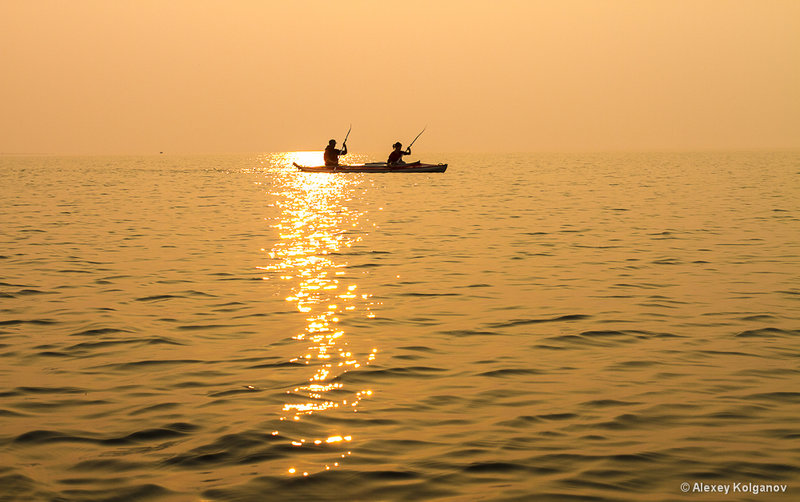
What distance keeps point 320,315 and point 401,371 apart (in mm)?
3143

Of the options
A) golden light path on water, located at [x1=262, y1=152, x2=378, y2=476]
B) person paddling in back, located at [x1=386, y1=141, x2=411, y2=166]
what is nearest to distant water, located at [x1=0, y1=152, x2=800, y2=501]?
golden light path on water, located at [x1=262, y1=152, x2=378, y2=476]

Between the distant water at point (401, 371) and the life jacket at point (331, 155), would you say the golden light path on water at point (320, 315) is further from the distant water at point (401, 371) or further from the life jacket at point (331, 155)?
the life jacket at point (331, 155)

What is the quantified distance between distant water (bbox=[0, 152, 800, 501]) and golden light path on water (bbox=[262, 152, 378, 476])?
0.12 feet

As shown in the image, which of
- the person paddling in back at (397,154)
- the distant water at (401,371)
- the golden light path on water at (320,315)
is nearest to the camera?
the distant water at (401,371)

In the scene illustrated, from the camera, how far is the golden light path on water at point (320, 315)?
6.70 meters

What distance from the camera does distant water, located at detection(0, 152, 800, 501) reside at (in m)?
5.82

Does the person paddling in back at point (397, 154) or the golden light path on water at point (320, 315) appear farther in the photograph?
the person paddling in back at point (397, 154)

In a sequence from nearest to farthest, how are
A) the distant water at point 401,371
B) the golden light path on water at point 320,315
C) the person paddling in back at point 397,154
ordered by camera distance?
the distant water at point 401,371 → the golden light path on water at point 320,315 → the person paddling in back at point 397,154

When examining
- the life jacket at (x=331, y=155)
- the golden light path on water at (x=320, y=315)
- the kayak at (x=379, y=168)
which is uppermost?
the life jacket at (x=331, y=155)

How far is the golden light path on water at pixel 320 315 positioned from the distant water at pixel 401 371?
38mm

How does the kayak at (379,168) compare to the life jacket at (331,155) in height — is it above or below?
below

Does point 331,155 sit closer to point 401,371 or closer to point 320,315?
point 320,315

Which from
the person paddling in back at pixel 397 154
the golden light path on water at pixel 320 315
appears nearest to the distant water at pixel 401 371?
the golden light path on water at pixel 320 315

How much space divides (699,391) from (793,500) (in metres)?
2.37
